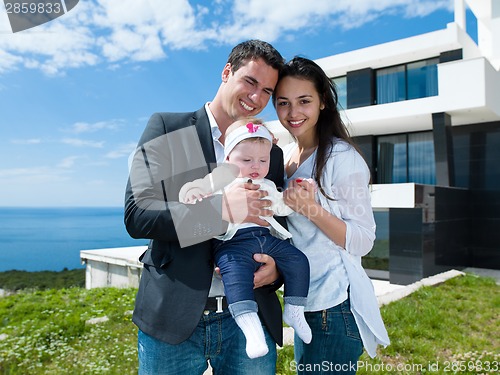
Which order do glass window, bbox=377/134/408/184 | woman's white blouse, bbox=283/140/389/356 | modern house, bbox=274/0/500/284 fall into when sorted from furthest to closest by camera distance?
glass window, bbox=377/134/408/184 → modern house, bbox=274/0/500/284 → woman's white blouse, bbox=283/140/389/356

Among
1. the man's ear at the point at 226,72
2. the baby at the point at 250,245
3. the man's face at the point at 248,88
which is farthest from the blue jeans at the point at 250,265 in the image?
the man's ear at the point at 226,72

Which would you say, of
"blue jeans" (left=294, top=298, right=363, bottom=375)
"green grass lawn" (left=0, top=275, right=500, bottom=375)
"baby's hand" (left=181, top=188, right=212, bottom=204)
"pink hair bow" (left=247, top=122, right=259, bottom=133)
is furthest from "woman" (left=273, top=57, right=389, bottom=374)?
"green grass lawn" (left=0, top=275, right=500, bottom=375)

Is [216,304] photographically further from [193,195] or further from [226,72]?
[226,72]

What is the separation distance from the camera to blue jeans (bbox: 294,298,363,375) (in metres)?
2.12

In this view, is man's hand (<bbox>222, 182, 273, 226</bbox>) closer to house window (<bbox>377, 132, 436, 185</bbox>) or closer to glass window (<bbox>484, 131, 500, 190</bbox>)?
house window (<bbox>377, 132, 436, 185</bbox>)

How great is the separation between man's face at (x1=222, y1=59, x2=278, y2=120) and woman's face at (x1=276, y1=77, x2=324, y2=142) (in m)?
0.10

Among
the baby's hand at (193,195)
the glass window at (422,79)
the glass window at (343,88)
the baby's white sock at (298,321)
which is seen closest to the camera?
the baby's hand at (193,195)

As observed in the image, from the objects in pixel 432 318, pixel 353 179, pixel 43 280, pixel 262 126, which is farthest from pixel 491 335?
pixel 43 280

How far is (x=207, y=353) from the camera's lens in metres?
1.98

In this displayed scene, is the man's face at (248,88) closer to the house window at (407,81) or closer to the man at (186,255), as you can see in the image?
the man at (186,255)

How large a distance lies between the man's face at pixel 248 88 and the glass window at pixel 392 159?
14.7 metres

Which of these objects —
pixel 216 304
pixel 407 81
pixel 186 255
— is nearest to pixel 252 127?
pixel 186 255

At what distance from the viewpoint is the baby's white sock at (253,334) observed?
185 cm

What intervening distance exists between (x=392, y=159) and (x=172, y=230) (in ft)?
51.5
